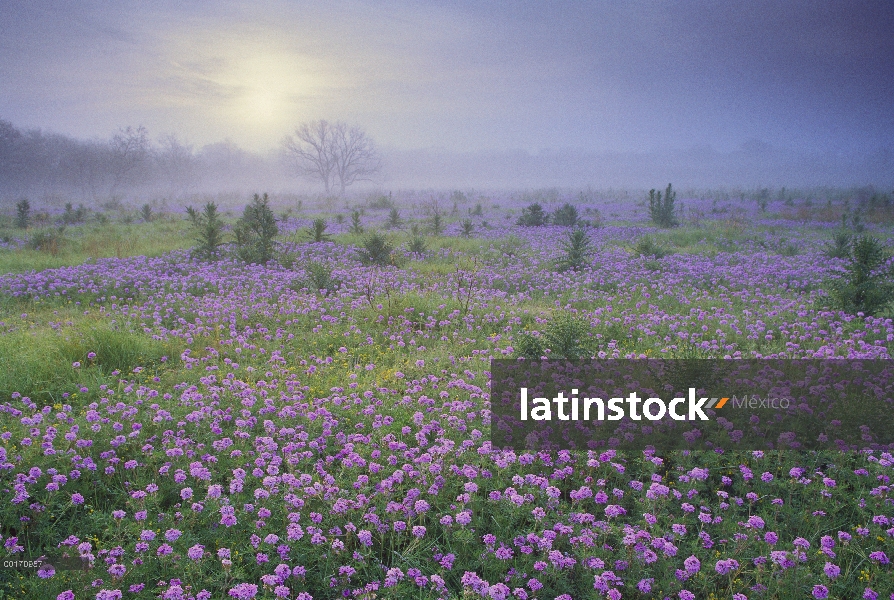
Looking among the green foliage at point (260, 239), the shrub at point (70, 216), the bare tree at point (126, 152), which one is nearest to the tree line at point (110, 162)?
the bare tree at point (126, 152)

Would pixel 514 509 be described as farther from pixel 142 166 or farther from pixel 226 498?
pixel 142 166

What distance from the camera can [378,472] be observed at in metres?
4.07

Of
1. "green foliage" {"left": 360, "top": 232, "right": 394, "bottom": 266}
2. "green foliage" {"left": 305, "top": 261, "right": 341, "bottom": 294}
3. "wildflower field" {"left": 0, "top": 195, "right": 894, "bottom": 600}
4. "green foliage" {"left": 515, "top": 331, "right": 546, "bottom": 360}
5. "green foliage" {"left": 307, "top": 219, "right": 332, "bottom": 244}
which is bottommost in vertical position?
"wildflower field" {"left": 0, "top": 195, "right": 894, "bottom": 600}

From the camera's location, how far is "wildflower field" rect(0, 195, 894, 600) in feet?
10.4

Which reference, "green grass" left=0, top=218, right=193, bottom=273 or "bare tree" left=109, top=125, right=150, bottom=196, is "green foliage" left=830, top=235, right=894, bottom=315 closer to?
"green grass" left=0, top=218, right=193, bottom=273

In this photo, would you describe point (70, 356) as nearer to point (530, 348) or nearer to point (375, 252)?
point (530, 348)

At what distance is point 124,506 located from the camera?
3.81 m

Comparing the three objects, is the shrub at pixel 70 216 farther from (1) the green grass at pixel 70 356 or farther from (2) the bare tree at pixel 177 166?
(2) the bare tree at pixel 177 166

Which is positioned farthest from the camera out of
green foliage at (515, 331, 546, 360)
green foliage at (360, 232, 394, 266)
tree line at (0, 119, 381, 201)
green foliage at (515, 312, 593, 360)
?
tree line at (0, 119, 381, 201)

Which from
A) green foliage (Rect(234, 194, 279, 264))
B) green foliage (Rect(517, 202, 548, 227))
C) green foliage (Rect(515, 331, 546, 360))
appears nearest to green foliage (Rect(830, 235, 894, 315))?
green foliage (Rect(515, 331, 546, 360))

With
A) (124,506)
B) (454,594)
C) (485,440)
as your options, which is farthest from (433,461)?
(124,506)

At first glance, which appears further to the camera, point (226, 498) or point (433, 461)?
point (433, 461)

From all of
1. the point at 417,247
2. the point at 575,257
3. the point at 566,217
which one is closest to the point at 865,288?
the point at 575,257

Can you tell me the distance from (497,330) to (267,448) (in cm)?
464
